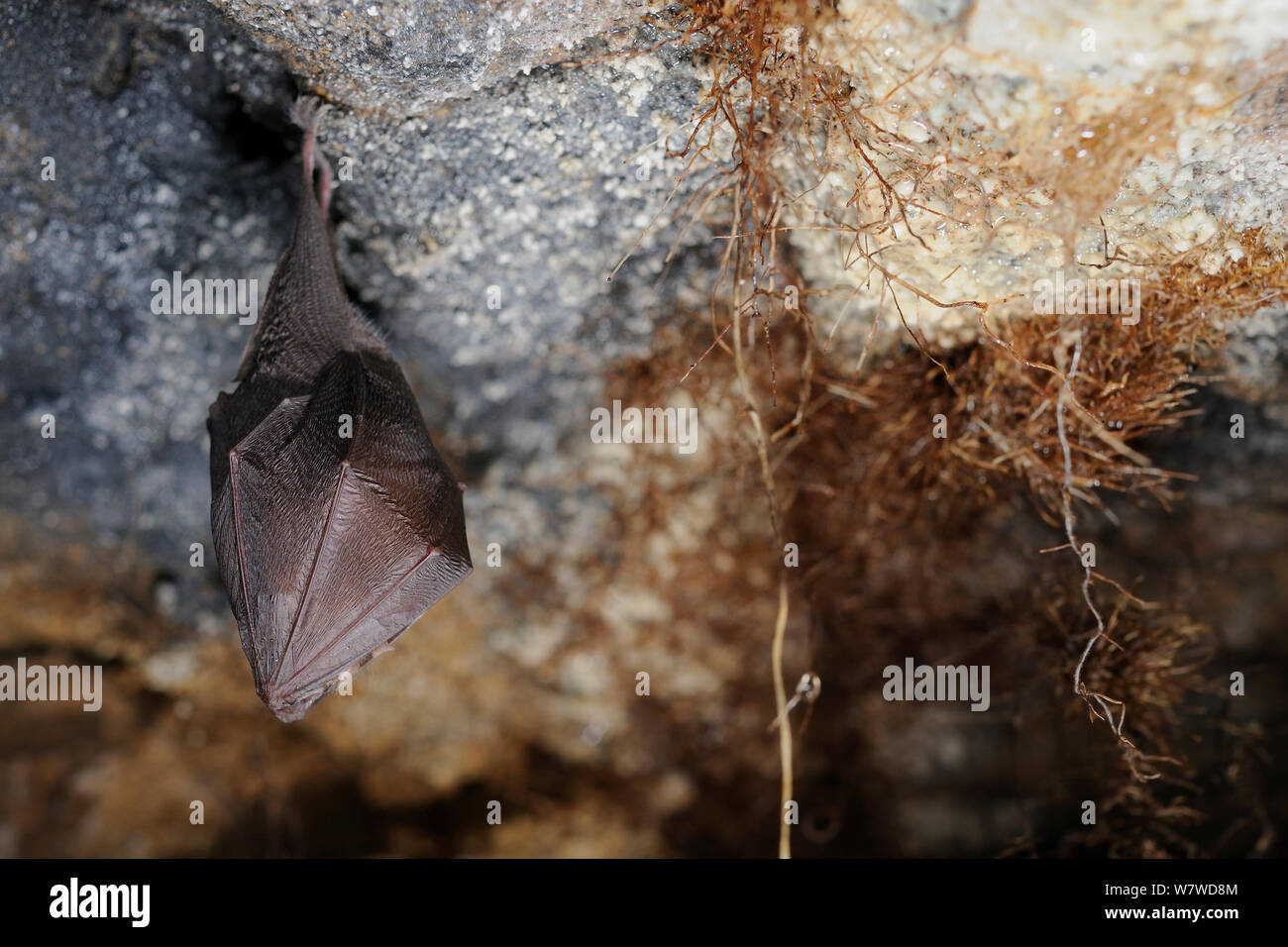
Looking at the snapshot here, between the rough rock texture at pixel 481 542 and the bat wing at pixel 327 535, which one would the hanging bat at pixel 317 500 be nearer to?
the bat wing at pixel 327 535

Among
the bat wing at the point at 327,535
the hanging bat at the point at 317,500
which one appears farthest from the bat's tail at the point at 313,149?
the bat wing at the point at 327,535

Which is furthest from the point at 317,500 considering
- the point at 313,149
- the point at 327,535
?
the point at 313,149

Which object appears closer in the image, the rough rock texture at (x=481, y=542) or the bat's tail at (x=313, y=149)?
the bat's tail at (x=313, y=149)

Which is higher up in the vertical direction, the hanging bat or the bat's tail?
the bat's tail

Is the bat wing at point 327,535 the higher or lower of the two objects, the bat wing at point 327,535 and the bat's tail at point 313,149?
the lower

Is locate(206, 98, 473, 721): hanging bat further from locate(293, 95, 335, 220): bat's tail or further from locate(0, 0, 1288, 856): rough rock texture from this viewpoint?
locate(0, 0, 1288, 856): rough rock texture

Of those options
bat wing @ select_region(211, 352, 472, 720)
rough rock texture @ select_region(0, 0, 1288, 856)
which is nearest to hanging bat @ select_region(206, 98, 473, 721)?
bat wing @ select_region(211, 352, 472, 720)
